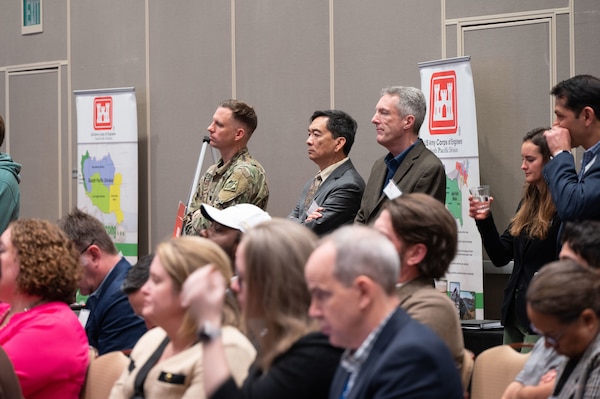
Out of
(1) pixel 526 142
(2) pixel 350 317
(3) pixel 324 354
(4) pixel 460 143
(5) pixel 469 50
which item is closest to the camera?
(2) pixel 350 317

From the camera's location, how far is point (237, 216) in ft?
11.5

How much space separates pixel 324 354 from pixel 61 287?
1.33m

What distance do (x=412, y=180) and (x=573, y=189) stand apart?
121 cm

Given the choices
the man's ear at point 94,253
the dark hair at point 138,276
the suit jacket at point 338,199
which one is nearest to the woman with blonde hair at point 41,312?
the dark hair at point 138,276

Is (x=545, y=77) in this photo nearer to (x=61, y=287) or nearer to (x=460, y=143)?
(x=460, y=143)

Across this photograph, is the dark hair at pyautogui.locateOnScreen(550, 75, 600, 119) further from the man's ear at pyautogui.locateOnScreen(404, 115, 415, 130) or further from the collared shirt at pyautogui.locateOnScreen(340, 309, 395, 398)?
the collared shirt at pyautogui.locateOnScreen(340, 309, 395, 398)

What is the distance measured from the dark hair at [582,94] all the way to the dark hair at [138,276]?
1.68 metres

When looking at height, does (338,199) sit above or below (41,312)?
above

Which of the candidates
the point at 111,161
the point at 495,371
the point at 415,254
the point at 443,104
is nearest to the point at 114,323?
the point at 415,254

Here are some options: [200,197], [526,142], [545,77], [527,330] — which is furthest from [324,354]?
[545,77]

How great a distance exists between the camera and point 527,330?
161 inches

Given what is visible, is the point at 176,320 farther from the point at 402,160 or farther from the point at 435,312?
the point at 402,160

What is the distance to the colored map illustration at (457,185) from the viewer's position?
5320 millimetres

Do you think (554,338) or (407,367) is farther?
(554,338)
